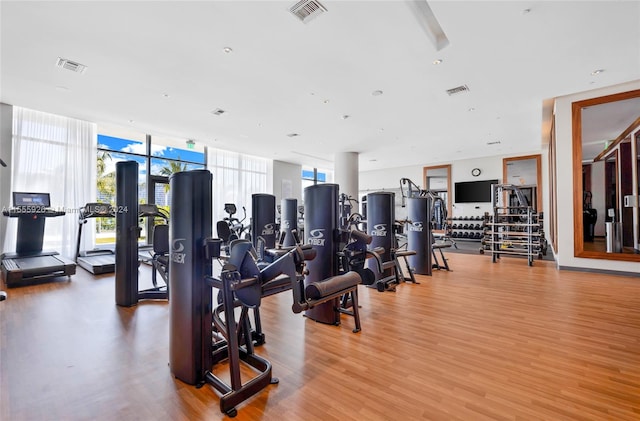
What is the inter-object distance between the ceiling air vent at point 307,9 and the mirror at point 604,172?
5.74 m

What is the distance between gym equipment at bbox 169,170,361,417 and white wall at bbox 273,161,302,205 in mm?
10068

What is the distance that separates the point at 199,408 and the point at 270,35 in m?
4.10

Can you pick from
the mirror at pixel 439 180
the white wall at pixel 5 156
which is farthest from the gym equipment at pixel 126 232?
the mirror at pixel 439 180

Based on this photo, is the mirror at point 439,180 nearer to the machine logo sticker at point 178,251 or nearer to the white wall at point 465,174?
the white wall at point 465,174

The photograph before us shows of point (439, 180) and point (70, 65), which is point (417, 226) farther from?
point (439, 180)

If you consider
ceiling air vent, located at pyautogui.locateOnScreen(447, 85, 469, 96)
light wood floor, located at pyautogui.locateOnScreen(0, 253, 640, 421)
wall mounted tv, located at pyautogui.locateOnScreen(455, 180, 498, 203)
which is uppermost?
ceiling air vent, located at pyautogui.locateOnScreen(447, 85, 469, 96)

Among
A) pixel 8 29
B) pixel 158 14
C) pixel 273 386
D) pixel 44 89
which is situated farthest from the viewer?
pixel 44 89

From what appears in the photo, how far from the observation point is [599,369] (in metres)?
2.25

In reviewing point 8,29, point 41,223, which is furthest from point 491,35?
point 41,223

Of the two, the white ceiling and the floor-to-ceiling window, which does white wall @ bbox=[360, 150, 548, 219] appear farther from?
the floor-to-ceiling window

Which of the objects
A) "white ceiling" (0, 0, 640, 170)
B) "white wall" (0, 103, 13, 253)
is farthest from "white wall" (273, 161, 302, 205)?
"white wall" (0, 103, 13, 253)

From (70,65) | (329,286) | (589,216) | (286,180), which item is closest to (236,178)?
(286,180)

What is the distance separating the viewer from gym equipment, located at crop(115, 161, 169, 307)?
3867 millimetres

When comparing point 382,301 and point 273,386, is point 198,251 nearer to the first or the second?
point 273,386
